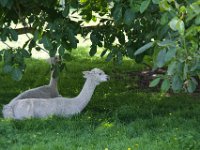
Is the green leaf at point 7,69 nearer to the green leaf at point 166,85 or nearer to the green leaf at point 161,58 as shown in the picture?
the green leaf at point 166,85

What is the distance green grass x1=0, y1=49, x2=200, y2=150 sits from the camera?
267 inches

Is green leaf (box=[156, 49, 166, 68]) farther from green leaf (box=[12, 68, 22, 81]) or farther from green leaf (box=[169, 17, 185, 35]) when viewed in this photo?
green leaf (box=[12, 68, 22, 81])

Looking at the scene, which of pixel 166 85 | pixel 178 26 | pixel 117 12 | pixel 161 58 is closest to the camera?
pixel 178 26

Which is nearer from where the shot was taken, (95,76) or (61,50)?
(61,50)

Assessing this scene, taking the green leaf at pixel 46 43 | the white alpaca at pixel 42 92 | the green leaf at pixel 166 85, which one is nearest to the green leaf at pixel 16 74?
the green leaf at pixel 46 43

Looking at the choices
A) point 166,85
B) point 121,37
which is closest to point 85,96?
point 121,37

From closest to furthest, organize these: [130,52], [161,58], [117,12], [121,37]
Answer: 1. [161,58]
2. [117,12]
3. [130,52]
4. [121,37]

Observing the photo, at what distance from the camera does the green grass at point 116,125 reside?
678 centimetres

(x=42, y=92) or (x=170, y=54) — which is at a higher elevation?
(x=170, y=54)

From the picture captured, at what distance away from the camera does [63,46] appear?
302 inches

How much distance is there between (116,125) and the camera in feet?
25.9

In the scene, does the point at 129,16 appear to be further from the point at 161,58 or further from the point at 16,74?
the point at 161,58

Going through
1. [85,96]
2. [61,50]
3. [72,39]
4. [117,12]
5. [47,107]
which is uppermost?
[117,12]

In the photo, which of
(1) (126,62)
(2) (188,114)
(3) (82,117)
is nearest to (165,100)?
(2) (188,114)
